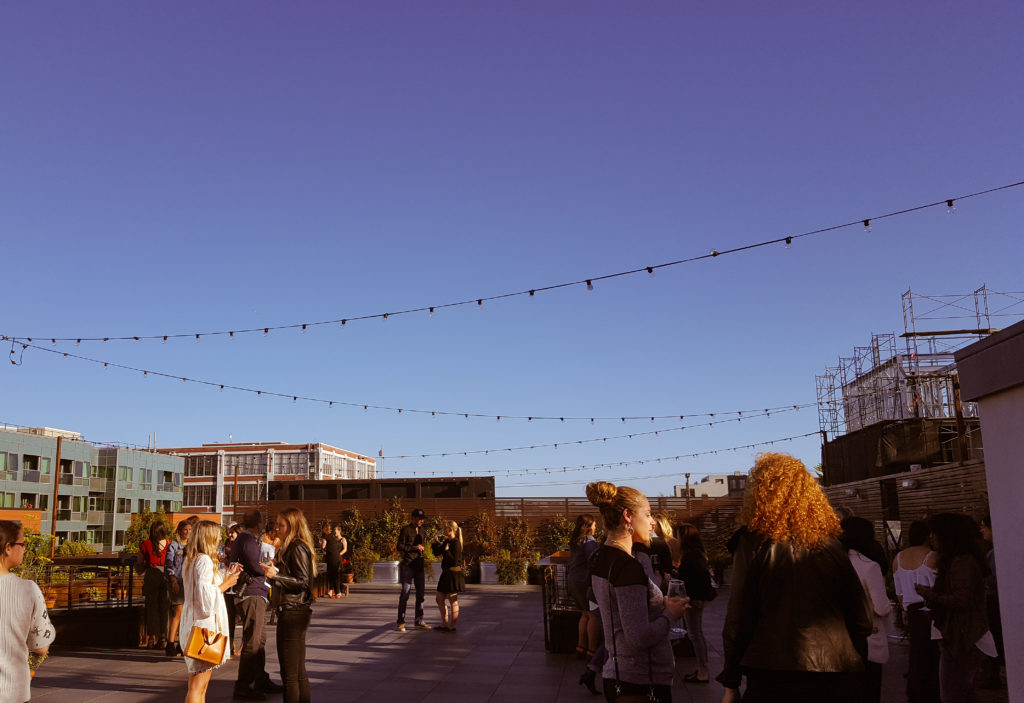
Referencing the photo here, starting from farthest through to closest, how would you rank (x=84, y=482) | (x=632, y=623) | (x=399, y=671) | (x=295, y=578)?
(x=84, y=482), (x=399, y=671), (x=295, y=578), (x=632, y=623)

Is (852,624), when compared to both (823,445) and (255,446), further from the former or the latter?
(255,446)

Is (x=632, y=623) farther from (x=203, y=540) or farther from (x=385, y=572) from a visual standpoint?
(x=385, y=572)

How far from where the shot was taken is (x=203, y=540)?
6047mm

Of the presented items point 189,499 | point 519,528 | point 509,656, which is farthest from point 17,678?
point 189,499

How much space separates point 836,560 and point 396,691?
18.2 feet

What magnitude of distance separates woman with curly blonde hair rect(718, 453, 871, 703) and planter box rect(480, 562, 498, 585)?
20.0 meters

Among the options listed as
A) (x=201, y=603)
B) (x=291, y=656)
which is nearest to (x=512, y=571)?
(x=201, y=603)

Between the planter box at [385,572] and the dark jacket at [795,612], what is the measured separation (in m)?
20.7

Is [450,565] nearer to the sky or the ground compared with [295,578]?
nearer to the ground

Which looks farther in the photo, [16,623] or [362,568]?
[362,568]

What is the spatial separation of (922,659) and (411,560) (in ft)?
24.1

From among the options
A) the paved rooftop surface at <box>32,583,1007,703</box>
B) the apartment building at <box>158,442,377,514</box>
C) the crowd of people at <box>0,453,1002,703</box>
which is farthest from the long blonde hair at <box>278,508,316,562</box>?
the apartment building at <box>158,442,377,514</box>

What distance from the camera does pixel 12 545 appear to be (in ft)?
13.4

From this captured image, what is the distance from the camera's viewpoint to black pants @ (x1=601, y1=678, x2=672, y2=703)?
134 inches
